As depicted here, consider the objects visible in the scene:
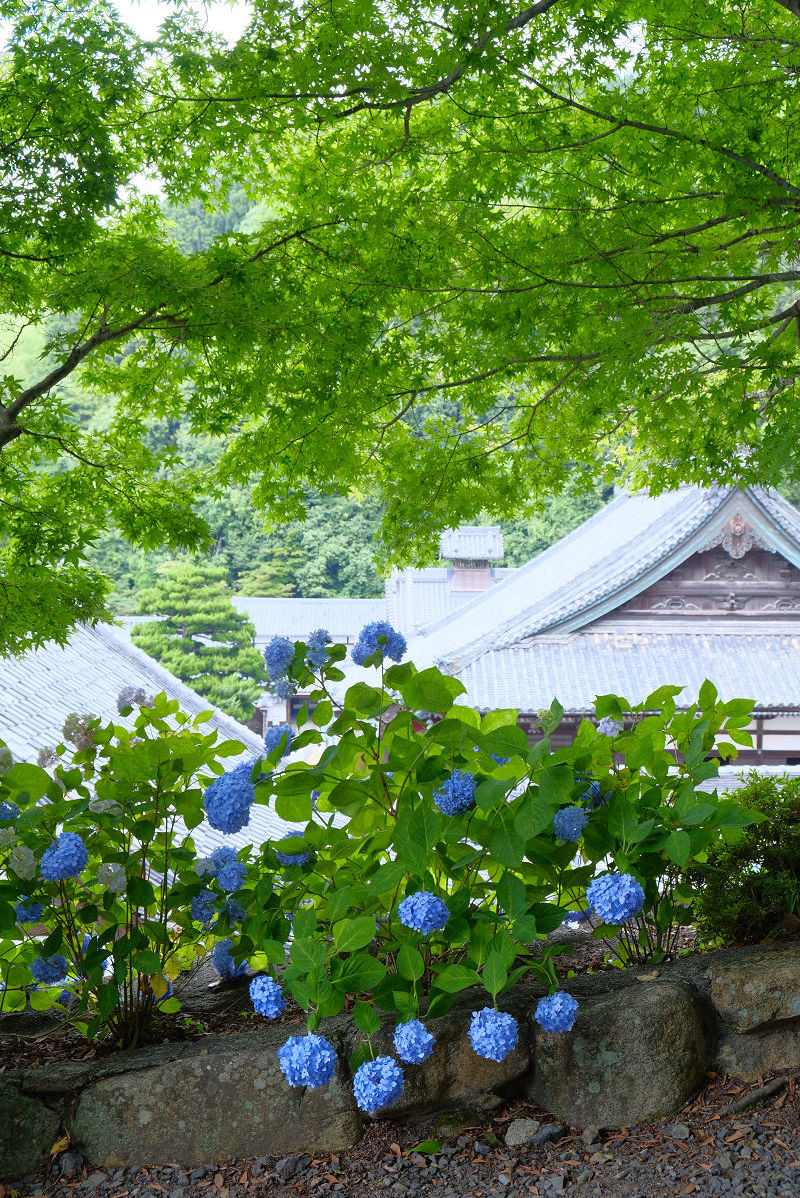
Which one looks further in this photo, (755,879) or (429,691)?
(755,879)

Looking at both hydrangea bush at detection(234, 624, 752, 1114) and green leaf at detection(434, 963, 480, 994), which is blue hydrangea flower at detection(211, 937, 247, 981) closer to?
hydrangea bush at detection(234, 624, 752, 1114)

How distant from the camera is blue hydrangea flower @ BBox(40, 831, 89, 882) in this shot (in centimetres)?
176

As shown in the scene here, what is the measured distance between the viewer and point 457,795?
5.56 ft

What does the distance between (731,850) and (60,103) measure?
2616 millimetres

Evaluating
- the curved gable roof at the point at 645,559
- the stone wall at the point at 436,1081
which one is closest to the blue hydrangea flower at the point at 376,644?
the stone wall at the point at 436,1081

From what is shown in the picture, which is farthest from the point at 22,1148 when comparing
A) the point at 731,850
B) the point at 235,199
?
the point at 235,199

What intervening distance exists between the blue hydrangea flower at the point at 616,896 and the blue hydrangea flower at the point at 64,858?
950 mm

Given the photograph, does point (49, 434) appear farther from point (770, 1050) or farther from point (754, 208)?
Result: point (770, 1050)

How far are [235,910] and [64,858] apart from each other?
42cm

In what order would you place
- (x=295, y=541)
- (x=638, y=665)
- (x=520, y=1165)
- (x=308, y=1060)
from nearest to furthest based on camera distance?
1. (x=308, y=1060)
2. (x=520, y=1165)
3. (x=638, y=665)
4. (x=295, y=541)

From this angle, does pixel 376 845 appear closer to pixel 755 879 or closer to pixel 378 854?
pixel 378 854

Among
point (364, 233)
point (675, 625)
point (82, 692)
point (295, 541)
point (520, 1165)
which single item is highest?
point (364, 233)

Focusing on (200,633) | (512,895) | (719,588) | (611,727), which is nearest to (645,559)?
(719,588)

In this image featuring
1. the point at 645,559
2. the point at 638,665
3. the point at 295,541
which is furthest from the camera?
the point at 295,541
